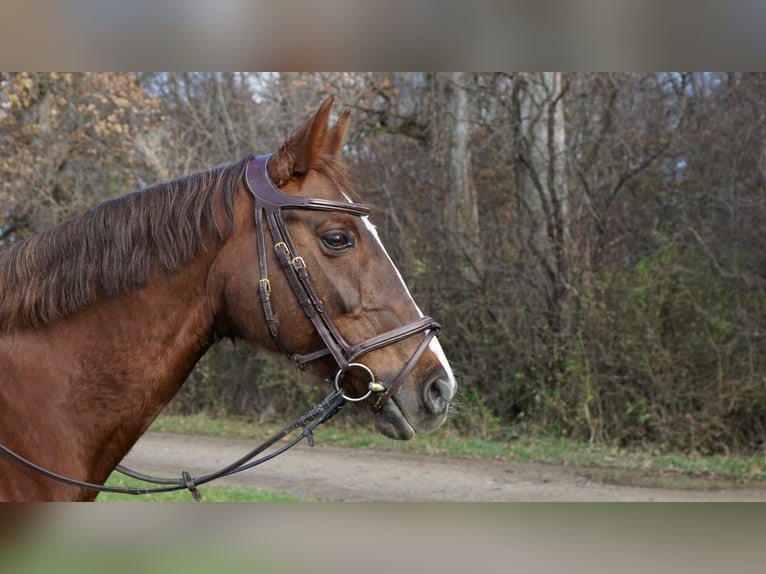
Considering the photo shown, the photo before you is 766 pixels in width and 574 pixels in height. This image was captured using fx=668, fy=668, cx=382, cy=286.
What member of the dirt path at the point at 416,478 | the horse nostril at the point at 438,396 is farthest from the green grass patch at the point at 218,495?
the horse nostril at the point at 438,396

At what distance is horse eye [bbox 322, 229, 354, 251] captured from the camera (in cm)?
268

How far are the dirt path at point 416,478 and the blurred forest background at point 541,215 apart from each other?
1.25m

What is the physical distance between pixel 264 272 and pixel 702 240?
8946 mm

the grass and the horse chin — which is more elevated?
the horse chin

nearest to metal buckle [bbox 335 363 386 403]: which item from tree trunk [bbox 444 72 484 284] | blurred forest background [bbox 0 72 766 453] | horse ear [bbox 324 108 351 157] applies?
horse ear [bbox 324 108 351 157]

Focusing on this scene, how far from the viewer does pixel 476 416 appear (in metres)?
11.0

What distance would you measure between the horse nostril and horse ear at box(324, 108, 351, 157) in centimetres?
107

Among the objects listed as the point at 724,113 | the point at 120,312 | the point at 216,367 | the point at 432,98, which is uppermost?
the point at 432,98

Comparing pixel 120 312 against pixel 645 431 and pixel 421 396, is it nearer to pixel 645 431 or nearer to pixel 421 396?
pixel 421 396

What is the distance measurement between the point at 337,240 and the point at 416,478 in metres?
7.17

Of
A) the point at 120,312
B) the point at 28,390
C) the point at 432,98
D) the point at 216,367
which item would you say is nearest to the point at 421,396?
the point at 120,312

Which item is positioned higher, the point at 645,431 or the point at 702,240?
the point at 702,240

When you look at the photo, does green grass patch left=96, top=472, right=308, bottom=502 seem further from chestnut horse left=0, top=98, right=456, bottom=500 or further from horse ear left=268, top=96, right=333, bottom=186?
horse ear left=268, top=96, right=333, bottom=186
